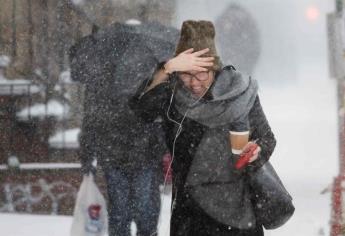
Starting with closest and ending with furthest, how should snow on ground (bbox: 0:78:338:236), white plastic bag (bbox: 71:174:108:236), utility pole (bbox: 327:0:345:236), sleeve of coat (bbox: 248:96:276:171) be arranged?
sleeve of coat (bbox: 248:96:276:171)
white plastic bag (bbox: 71:174:108:236)
utility pole (bbox: 327:0:345:236)
snow on ground (bbox: 0:78:338:236)

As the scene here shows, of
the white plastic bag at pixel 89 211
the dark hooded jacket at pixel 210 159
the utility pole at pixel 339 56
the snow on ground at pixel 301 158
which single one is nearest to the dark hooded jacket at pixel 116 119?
the white plastic bag at pixel 89 211

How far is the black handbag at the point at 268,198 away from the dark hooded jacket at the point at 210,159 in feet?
0.12

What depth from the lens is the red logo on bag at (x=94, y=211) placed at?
235 inches

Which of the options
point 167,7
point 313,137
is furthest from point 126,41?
point 313,137

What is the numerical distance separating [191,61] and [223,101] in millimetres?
253

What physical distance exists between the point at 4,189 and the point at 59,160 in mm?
858

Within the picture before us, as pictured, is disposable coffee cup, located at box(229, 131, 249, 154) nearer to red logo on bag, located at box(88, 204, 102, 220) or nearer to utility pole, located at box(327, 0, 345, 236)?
red logo on bag, located at box(88, 204, 102, 220)

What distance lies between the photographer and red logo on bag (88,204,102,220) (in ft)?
19.6

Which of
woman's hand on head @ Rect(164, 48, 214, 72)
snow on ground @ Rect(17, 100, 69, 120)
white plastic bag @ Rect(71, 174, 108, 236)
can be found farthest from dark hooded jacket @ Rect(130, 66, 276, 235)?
snow on ground @ Rect(17, 100, 69, 120)

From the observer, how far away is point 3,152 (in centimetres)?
1005

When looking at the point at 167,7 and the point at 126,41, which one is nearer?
the point at 126,41

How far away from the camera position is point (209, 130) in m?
3.95

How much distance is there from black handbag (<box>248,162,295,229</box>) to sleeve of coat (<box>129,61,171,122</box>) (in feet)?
1.87

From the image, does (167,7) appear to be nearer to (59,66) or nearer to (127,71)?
(59,66)
